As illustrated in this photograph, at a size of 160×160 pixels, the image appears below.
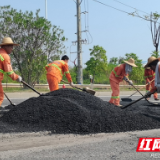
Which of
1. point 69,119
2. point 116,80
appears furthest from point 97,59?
point 69,119

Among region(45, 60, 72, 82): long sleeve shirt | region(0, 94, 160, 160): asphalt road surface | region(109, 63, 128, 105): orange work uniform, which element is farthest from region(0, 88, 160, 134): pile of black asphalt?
region(45, 60, 72, 82): long sleeve shirt

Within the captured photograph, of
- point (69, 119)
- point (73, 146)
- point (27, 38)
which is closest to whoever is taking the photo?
point (73, 146)

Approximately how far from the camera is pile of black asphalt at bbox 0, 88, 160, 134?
466 cm

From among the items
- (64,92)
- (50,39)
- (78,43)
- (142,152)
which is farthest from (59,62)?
(78,43)

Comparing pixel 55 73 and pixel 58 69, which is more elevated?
pixel 58 69

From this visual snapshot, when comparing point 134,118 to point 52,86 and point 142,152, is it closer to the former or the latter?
point 142,152

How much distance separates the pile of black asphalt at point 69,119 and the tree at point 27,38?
35.4 feet

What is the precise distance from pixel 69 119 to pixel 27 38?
471 inches

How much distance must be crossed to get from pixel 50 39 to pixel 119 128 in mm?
12514

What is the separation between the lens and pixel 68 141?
4.07 metres

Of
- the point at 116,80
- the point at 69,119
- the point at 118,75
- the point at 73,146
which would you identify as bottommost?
the point at 73,146

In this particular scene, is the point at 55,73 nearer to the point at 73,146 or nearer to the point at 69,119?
the point at 69,119

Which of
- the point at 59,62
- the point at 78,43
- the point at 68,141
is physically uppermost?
the point at 78,43

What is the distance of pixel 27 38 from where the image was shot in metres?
15.9
